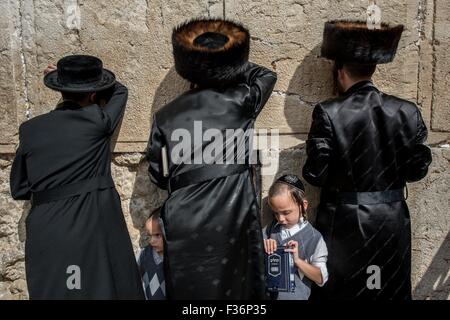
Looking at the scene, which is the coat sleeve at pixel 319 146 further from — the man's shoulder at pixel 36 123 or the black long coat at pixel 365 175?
the man's shoulder at pixel 36 123

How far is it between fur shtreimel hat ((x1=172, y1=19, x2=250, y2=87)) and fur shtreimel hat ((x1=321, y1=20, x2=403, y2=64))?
47 centimetres

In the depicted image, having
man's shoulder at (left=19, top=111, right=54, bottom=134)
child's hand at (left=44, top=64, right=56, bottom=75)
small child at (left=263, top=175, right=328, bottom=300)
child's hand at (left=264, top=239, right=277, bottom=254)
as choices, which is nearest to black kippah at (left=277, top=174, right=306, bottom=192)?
small child at (left=263, top=175, right=328, bottom=300)

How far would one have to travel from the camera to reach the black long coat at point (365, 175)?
126 inches

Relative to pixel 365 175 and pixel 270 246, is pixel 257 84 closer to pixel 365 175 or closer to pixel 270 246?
pixel 365 175

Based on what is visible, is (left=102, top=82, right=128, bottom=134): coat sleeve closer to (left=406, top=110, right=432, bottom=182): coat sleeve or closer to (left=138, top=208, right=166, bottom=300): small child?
(left=138, top=208, right=166, bottom=300): small child

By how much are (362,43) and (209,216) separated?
3.82 feet

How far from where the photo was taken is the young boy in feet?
10.5

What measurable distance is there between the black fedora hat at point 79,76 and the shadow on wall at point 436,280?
2.19m

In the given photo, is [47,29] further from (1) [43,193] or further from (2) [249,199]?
(2) [249,199]

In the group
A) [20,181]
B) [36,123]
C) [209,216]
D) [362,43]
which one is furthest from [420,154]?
[20,181]

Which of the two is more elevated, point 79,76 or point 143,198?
point 79,76

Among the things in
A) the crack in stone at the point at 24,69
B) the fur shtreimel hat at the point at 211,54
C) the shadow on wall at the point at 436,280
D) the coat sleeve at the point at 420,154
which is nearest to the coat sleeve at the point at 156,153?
the fur shtreimel hat at the point at 211,54

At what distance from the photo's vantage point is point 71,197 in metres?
3.21

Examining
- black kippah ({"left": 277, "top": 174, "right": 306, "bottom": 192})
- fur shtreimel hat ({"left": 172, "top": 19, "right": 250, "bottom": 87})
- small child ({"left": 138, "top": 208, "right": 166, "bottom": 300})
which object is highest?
fur shtreimel hat ({"left": 172, "top": 19, "right": 250, "bottom": 87})
